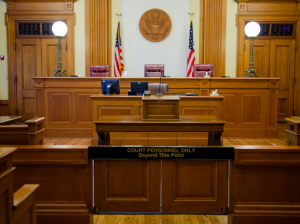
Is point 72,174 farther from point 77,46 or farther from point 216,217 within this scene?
point 77,46

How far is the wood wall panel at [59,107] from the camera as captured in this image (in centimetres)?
495

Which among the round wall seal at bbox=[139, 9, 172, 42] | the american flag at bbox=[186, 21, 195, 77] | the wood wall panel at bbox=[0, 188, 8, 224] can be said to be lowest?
the wood wall panel at bbox=[0, 188, 8, 224]

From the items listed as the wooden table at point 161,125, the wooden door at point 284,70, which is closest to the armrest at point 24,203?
the wooden table at point 161,125

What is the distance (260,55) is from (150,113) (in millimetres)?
5499

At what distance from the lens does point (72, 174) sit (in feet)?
6.85

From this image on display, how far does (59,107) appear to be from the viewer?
4.95m

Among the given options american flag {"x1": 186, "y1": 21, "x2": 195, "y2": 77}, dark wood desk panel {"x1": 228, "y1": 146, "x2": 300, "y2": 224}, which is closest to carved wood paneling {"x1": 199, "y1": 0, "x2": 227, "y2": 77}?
american flag {"x1": 186, "y1": 21, "x2": 195, "y2": 77}

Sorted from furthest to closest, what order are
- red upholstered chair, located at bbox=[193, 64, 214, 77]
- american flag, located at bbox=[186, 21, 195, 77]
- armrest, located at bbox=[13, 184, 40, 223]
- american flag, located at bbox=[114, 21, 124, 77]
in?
american flag, located at bbox=[114, 21, 124, 77], american flag, located at bbox=[186, 21, 195, 77], red upholstered chair, located at bbox=[193, 64, 214, 77], armrest, located at bbox=[13, 184, 40, 223]

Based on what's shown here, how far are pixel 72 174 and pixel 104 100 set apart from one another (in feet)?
6.99

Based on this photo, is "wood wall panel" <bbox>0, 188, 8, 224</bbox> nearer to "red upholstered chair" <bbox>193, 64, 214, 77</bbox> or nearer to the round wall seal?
"red upholstered chair" <bbox>193, 64, 214, 77</bbox>

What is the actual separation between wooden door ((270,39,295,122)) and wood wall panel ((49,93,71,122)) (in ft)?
16.6

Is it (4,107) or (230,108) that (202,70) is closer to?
(230,108)

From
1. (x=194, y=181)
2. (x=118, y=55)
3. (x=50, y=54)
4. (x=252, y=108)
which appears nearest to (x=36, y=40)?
(x=50, y=54)

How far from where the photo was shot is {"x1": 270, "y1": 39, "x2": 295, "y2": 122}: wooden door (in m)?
6.84
